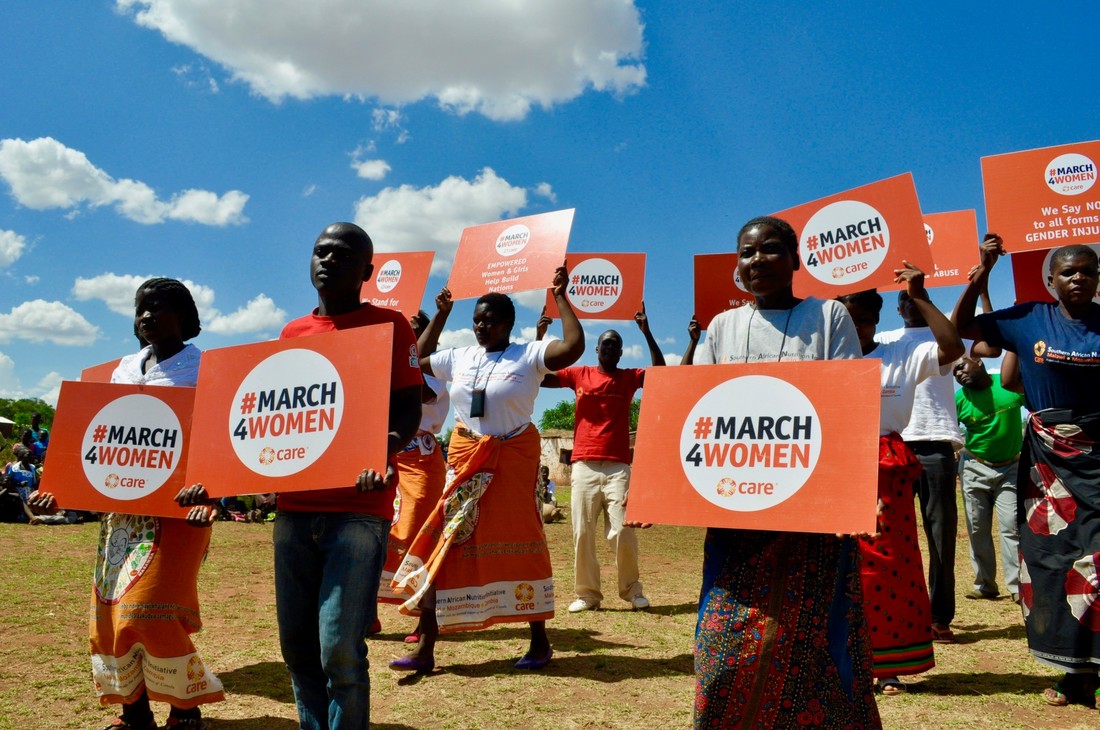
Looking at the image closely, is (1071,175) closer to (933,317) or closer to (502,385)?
(933,317)

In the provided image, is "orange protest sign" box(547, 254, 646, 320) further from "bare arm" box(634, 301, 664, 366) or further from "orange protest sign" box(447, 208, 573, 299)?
"orange protest sign" box(447, 208, 573, 299)

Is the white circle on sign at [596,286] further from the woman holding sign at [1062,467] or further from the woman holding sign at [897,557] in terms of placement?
the woman holding sign at [1062,467]

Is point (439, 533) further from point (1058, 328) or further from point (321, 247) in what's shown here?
point (1058, 328)

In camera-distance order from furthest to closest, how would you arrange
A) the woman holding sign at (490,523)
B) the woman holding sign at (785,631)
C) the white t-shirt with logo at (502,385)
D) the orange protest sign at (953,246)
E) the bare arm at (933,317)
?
the orange protest sign at (953,246) < the white t-shirt with logo at (502,385) < the woman holding sign at (490,523) < the bare arm at (933,317) < the woman holding sign at (785,631)

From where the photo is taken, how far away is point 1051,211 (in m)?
5.25

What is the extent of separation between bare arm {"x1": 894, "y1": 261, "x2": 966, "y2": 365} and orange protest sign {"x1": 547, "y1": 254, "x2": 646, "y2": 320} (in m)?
3.62

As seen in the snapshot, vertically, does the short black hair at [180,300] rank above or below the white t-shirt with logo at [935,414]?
above

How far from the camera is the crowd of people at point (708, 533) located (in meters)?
2.86

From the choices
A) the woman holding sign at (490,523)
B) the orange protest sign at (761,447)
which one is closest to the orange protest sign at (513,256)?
the woman holding sign at (490,523)

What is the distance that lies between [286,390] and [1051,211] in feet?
16.1

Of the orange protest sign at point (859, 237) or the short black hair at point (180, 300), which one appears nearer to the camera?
the short black hair at point (180, 300)

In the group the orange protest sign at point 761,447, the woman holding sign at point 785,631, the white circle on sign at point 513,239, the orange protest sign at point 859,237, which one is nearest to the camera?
the orange protest sign at point 761,447

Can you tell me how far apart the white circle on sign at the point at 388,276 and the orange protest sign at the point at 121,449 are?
2.81 meters

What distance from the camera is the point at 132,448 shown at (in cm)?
389
